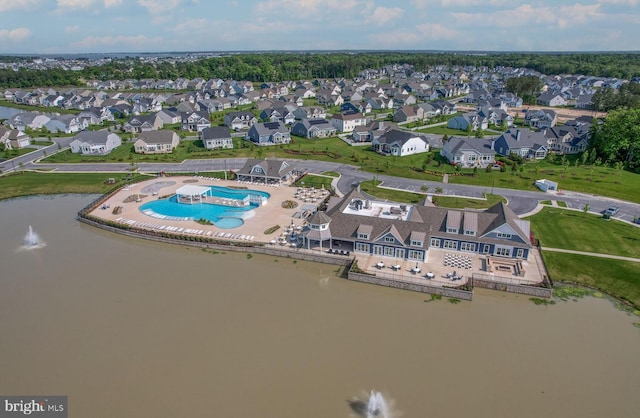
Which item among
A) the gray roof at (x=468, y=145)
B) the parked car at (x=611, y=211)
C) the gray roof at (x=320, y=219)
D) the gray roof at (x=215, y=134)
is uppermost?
the gray roof at (x=215, y=134)

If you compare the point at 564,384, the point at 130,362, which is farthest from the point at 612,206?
the point at 130,362

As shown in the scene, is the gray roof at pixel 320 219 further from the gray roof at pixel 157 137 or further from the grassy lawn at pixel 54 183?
the gray roof at pixel 157 137

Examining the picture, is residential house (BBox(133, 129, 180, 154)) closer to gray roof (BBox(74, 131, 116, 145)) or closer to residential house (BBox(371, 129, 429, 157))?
gray roof (BBox(74, 131, 116, 145))

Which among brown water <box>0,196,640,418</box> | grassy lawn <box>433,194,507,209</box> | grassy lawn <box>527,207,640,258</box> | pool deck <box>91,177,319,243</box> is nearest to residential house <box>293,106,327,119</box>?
pool deck <box>91,177,319,243</box>

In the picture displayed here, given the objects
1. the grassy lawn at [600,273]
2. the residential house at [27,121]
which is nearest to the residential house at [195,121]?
the residential house at [27,121]

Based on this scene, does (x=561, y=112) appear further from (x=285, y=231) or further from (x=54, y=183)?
(x=54, y=183)
